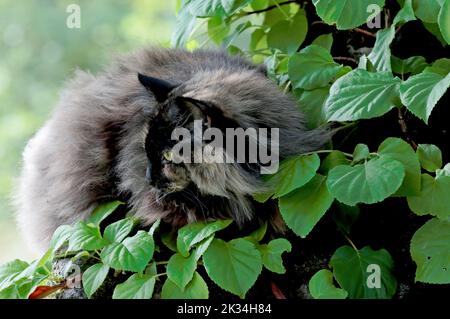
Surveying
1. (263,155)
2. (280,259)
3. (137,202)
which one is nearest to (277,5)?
(263,155)

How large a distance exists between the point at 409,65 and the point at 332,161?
328 millimetres

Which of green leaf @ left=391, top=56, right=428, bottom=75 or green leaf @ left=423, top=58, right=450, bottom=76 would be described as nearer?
green leaf @ left=423, top=58, right=450, bottom=76

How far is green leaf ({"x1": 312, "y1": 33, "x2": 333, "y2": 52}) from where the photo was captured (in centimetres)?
161

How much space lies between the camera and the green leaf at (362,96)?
1268 millimetres

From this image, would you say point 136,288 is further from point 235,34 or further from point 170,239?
point 235,34

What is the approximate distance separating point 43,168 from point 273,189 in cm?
73

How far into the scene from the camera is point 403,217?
140 centimetres

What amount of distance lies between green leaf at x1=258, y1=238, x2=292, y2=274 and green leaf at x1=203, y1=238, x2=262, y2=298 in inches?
1.1

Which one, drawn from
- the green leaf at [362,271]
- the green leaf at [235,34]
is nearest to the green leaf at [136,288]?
the green leaf at [362,271]

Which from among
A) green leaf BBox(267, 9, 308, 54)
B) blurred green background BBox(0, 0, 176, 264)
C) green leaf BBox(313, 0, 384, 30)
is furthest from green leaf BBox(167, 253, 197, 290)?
blurred green background BBox(0, 0, 176, 264)

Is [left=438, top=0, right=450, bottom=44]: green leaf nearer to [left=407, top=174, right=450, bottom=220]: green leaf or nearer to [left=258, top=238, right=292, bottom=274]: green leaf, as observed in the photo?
[left=407, top=174, right=450, bottom=220]: green leaf

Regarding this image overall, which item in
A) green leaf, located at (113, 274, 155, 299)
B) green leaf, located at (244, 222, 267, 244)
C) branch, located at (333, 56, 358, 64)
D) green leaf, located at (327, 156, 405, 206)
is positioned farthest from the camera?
branch, located at (333, 56, 358, 64)

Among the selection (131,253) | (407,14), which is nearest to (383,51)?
(407,14)
